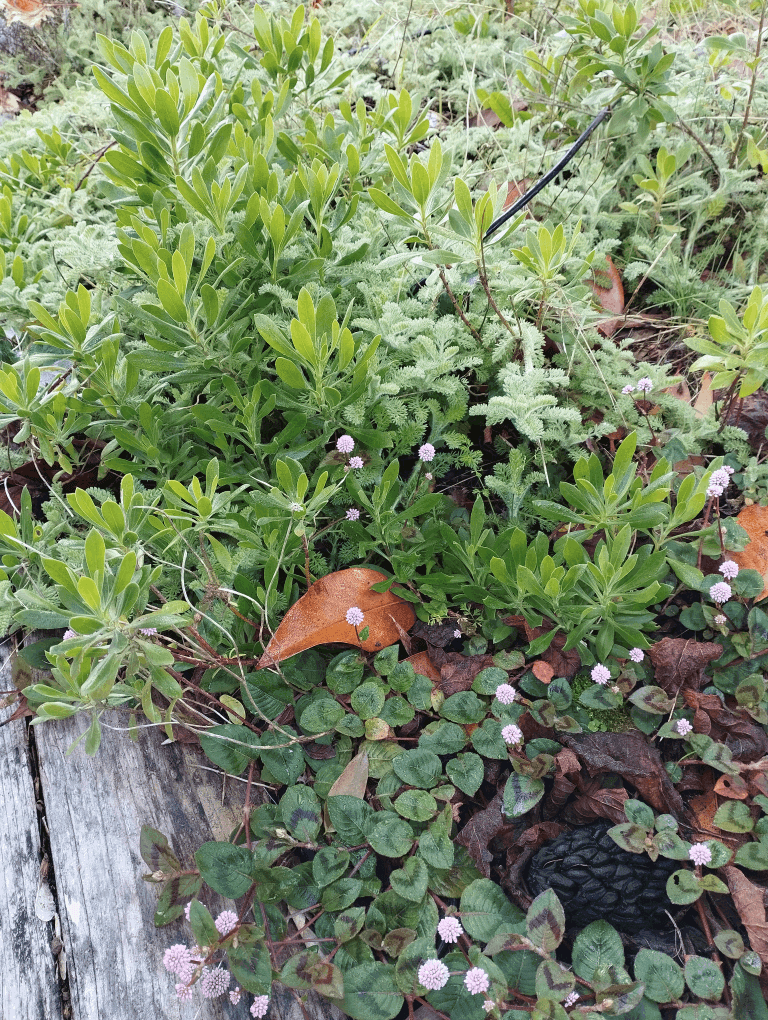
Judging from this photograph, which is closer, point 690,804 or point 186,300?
point 690,804

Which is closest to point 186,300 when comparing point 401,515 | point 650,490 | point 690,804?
point 401,515

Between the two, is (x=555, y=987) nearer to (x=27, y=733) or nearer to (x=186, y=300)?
(x=27, y=733)

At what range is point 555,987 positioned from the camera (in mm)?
1391

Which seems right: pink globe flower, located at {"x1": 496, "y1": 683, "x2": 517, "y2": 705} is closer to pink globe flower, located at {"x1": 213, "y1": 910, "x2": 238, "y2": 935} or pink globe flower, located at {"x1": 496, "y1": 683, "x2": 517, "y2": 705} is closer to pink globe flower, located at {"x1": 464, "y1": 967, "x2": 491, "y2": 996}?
pink globe flower, located at {"x1": 464, "y1": 967, "x2": 491, "y2": 996}

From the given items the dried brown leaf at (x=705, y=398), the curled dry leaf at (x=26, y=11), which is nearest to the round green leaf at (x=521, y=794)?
the dried brown leaf at (x=705, y=398)

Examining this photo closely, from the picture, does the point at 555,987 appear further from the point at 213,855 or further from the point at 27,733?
the point at 27,733

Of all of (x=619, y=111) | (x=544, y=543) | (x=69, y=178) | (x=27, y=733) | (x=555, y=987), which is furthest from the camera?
(x=69, y=178)

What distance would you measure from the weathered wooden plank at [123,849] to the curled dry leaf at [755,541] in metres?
1.53

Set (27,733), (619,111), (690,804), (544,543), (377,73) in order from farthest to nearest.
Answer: (377,73) < (619,111) < (27,733) < (544,543) < (690,804)

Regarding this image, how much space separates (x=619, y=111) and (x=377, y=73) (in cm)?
210

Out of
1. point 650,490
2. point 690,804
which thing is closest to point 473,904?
point 690,804

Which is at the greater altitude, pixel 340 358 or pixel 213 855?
pixel 340 358

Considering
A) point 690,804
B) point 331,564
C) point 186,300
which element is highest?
point 186,300

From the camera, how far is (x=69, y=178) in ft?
11.1
